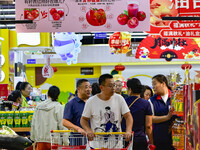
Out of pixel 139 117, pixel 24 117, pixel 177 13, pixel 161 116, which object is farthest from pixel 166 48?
pixel 139 117

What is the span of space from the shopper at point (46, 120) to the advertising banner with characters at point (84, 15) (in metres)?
1.25

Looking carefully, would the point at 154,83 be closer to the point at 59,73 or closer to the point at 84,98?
the point at 84,98

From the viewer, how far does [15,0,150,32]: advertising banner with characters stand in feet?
23.4

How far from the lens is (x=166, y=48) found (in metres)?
16.5

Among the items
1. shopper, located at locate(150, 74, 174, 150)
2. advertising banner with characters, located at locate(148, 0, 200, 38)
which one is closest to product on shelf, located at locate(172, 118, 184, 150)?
shopper, located at locate(150, 74, 174, 150)

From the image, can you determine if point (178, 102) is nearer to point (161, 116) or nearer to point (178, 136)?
point (178, 136)

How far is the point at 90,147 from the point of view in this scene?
4.37m

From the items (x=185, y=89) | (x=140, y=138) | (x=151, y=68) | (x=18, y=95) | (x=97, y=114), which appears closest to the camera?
(x=185, y=89)

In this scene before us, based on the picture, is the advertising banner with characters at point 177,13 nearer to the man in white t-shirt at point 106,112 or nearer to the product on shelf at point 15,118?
the product on shelf at point 15,118

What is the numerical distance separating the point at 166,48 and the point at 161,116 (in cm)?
1101

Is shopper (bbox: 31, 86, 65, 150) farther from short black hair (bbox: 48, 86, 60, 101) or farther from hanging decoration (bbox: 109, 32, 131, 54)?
hanging decoration (bbox: 109, 32, 131, 54)

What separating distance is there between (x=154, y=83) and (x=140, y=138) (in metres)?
1.12

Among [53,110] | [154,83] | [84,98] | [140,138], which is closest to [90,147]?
[140,138]

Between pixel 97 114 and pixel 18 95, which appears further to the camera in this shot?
pixel 18 95
